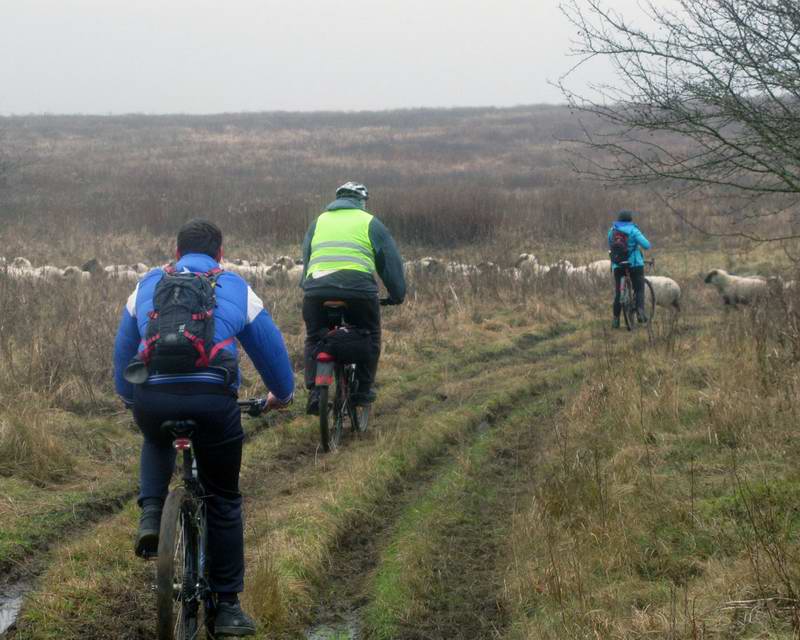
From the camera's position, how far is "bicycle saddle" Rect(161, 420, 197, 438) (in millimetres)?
3688

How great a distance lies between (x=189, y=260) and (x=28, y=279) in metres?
9.85

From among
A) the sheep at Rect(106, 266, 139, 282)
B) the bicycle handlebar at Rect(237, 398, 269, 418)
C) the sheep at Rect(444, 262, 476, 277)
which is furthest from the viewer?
the sheep at Rect(444, 262, 476, 277)

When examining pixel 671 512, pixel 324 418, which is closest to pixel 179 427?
pixel 671 512

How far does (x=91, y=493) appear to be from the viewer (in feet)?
21.0

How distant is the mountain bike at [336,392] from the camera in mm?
7461

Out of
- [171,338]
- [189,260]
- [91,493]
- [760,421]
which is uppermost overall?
[189,260]

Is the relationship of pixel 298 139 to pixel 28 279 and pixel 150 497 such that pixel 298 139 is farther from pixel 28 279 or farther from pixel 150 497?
pixel 150 497

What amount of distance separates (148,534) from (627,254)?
36.7ft

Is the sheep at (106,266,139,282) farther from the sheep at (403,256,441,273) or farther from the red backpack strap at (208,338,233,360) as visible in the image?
the red backpack strap at (208,338,233,360)

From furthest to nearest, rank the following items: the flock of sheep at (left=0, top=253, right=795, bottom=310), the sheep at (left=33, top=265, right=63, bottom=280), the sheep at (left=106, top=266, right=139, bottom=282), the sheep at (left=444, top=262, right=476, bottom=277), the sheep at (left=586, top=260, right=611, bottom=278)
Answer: the sheep at (left=586, top=260, right=611, bottom=278)
the sheep at (left=444, top=262, right=476, bottom=277)
the flock of sheep at (left=0, top=253, right=795, bottom=310)
the sheep at (left=106, top=266, right=139, bottom=282)
the sheep at (left=33, top=265, right=63, bottom=280)

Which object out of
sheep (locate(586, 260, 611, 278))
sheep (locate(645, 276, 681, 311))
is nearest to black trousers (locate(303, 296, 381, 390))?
sheep (locate(645, 276, 681, 311))

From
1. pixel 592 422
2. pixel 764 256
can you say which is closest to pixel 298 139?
pixel 764 256

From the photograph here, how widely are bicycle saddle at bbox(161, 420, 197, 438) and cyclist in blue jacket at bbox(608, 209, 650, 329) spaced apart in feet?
35.8

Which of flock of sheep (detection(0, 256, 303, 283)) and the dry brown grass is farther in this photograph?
flock of sheep (detection(0, 256, 303, 283))
